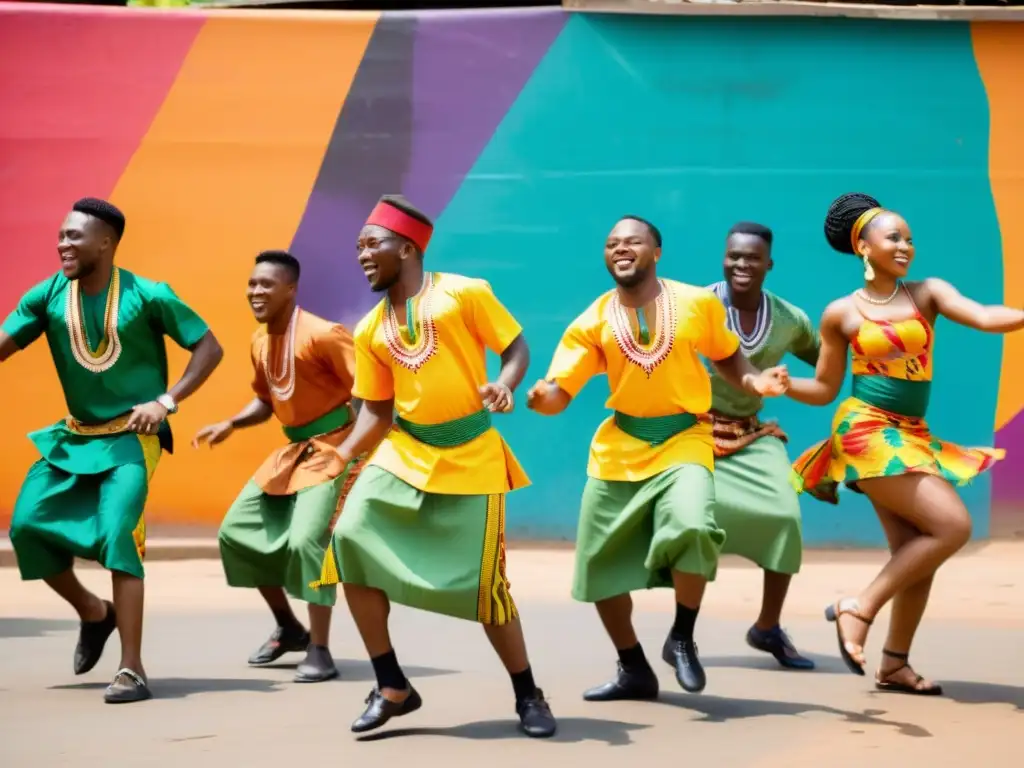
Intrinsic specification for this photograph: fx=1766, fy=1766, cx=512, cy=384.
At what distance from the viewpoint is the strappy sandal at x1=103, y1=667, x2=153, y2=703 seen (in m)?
7.07

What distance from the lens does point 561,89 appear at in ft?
39.9

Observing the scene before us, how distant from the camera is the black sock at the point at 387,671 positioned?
6387mm

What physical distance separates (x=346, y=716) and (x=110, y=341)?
1.94 metres

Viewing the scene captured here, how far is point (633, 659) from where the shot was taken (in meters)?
7.12

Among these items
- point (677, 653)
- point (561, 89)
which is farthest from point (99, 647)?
point (561, 89)

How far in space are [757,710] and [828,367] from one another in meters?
1.43

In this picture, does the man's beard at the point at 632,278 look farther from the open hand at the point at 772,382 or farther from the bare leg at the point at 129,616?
the bare leg at the point at 129,616

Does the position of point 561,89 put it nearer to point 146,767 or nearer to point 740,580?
point 740,580

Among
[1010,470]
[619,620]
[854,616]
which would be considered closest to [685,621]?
[619,620]

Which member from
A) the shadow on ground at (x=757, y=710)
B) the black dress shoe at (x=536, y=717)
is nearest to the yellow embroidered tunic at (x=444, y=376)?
the black dress shoe at (x=536, y=717)

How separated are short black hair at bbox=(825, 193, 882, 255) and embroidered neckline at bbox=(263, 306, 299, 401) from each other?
2491mm

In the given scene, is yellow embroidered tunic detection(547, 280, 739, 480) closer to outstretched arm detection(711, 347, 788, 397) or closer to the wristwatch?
outstretched arm detection(711, 347, 788, 397)

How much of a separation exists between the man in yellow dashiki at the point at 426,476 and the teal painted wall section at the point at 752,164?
554 centimetres

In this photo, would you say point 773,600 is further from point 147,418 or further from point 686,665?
point 147,418
